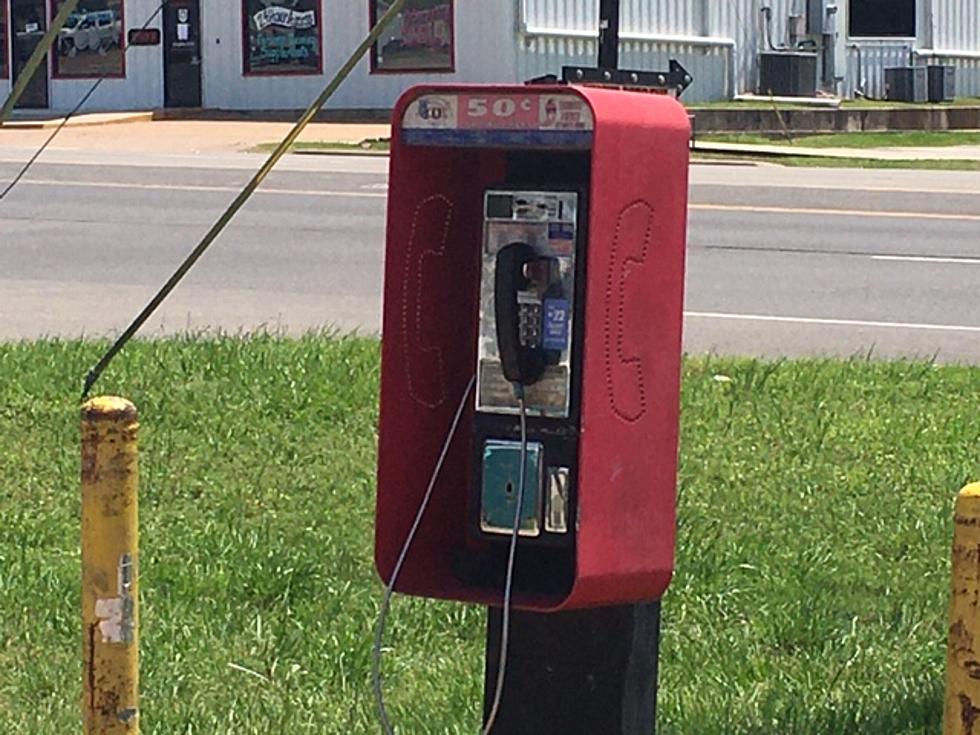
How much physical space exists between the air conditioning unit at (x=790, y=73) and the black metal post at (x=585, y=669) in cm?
3075

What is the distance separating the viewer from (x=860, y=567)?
614 centimetres

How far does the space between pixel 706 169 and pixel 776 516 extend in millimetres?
17617

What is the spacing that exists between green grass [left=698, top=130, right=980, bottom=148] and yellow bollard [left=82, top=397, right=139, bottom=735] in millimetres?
25527

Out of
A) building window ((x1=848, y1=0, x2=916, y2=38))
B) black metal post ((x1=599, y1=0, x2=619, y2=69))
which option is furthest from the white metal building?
black metal post ((x1=599, y1=0, x2=619, y2=69))

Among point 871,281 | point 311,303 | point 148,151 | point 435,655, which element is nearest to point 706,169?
point 148,151

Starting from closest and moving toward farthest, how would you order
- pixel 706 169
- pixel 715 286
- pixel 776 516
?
pixel 776 516 → pixel 715 286 → pixel 706 169

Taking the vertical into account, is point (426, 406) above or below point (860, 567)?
above

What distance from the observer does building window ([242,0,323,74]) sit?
32938 millimetres

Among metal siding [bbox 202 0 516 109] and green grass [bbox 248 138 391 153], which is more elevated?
metal siding [bbox 202 0 516 109]

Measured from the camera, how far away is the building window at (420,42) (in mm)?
32156

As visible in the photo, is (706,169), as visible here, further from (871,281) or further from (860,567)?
(860,567)

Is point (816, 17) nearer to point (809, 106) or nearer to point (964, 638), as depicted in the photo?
point (809, 106)

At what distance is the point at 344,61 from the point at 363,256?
17773mm

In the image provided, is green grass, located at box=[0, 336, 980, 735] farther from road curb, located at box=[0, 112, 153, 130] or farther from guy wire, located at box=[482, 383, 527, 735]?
road curb, located at box=[0, 112, 153, 130]
